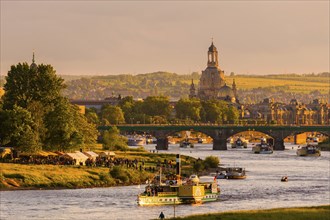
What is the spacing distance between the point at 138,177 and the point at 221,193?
74.5 ft

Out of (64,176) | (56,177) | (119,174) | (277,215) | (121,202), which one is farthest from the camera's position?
(119,174)

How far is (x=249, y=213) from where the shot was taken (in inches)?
4845

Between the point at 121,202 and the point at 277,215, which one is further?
the point at 121,202

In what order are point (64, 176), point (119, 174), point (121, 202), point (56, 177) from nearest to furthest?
point (121, 202)
point (56, 177)
point (64, 176)
point (119, 174)

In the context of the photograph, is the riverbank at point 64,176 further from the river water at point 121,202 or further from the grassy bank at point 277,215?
the grassy bank at point 277,215

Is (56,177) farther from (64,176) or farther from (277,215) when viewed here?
(277,215)

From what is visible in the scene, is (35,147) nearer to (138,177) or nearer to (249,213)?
(138,177)

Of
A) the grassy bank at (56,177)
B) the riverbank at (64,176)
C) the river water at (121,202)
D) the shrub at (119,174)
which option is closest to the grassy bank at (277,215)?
the river water at (121,202)

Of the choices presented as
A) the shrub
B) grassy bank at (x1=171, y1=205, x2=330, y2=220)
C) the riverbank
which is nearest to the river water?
the riverbank

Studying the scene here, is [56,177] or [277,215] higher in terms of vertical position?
[56,177]

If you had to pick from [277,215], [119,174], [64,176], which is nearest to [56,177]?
[64,176]

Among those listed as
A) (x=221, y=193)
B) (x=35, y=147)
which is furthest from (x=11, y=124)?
(x=221, y=193)

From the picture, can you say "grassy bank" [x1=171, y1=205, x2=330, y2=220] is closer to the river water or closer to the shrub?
the river water

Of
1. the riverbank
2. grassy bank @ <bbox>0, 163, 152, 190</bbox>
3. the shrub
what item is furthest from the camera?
the shrub
